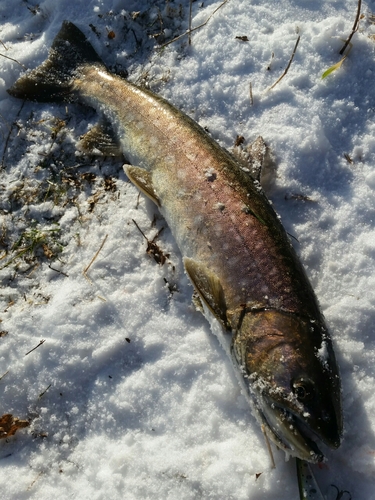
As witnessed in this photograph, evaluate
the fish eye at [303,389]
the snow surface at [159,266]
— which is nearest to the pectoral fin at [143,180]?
the snow surface at [159,266]

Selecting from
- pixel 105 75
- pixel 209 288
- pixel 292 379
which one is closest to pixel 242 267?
pixel 209 288

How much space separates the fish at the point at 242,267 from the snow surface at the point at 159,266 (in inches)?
14.1

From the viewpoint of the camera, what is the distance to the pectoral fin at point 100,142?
4.06m

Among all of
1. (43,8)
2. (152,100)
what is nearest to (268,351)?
(152,100)

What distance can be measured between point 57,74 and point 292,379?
378 centimetres

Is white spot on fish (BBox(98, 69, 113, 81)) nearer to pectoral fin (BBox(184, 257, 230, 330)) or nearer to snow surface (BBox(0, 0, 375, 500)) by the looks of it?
snow surface (BBox(0, 0, 375, 500))

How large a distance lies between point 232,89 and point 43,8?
8.43 ft

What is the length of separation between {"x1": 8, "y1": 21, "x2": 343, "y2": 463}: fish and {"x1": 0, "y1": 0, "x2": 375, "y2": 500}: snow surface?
1.18 ft

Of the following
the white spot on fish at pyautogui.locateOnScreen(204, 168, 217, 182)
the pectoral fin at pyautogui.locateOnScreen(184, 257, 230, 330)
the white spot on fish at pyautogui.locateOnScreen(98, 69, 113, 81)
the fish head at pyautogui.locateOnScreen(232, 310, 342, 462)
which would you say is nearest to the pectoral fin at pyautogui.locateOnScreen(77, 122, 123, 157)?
the white spot on fish at pyautogui.locateOnScreen(98, 69, 113, 81)

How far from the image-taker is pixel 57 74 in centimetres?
447

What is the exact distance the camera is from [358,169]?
144 inches

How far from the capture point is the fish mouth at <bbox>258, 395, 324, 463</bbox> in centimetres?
236

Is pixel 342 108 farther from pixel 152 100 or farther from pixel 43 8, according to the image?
pixel 43 8

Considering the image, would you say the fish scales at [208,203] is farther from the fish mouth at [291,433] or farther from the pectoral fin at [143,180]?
the fish mouth at [291,433]
